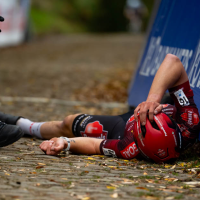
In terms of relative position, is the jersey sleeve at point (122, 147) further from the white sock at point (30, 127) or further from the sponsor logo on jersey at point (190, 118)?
the white sock at point (30, 127)

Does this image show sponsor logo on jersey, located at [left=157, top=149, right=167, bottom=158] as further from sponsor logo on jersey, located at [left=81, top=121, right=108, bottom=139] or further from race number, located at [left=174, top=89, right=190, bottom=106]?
sponsor logo on jersey, located at [left=81, top=121, right=108, bottom=139]

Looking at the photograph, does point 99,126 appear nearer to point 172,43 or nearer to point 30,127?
point 30,127

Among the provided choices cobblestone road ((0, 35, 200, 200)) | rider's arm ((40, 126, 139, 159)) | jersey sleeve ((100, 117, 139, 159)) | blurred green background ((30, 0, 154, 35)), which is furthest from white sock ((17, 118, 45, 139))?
blurred green background ((30, 0, 154, 35))

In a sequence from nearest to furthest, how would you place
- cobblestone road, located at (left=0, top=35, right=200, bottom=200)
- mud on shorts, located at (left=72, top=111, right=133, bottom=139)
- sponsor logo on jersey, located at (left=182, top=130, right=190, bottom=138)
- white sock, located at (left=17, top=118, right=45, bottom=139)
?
1. cobblestone road, located at (left=0, top=35, right=200, bottom=200)
2. sponsor logo on jersey, located at (left=182, top=130, right=190, bottom=138)
3. mud on shorts, located at (left=72, top=111, right=133, bottom=139)
4. white sock, located at (left=17, top=118, right=45, bottom=139)

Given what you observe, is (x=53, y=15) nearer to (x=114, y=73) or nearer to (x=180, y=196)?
(x=114, y=73)

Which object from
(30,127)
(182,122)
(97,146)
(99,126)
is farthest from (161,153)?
(30,127)

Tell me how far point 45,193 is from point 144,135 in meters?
1.19

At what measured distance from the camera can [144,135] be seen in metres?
4.13

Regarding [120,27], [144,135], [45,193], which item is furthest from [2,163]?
[120,27]

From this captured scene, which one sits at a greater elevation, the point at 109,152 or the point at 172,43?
the point at 172,43

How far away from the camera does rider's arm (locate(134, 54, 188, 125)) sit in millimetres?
4026

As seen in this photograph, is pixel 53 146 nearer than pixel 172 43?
Yes

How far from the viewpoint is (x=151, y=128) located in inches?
161

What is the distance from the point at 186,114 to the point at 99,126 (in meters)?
1.00
